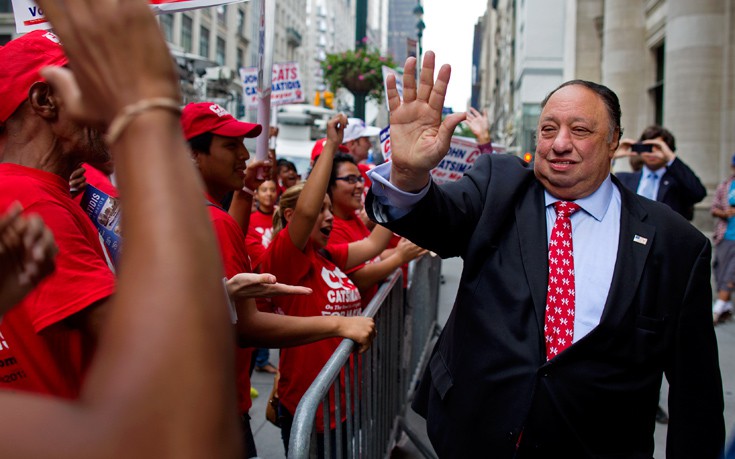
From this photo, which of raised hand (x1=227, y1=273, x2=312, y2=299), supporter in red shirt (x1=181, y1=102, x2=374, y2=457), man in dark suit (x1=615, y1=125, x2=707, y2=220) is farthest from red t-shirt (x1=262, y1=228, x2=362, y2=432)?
man in dark suit (x1=615, y1=125, x2=707, y2=220)

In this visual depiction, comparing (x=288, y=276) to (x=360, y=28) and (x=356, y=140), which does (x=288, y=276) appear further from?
(x=360, y=28)

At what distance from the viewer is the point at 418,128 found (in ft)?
7.49

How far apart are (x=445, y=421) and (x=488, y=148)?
364 cm

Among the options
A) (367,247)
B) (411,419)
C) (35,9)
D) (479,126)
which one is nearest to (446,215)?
(367,247)

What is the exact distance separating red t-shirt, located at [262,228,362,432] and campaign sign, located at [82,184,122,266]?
1224 millimetres

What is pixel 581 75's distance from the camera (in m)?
23.3

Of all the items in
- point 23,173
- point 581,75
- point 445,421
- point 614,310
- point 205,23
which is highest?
point 205,23

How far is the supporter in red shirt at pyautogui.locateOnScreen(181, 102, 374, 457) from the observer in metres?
2.49

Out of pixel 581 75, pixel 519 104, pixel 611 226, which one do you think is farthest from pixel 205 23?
pixel 611 226

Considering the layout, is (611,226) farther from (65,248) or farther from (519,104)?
(519,104)

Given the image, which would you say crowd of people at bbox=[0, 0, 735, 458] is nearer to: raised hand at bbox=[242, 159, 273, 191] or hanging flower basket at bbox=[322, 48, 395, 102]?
raised hand at bbox=[242, 159, 273, 191]

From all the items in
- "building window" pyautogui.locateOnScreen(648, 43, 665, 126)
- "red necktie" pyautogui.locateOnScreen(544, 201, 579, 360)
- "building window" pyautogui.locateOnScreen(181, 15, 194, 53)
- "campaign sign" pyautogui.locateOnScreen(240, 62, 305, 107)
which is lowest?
"red necktie" pyautogui.locateOnScreen(544, 201, 579, 360)

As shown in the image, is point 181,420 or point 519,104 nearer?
point 181,420

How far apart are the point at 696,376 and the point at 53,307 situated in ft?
7.26
